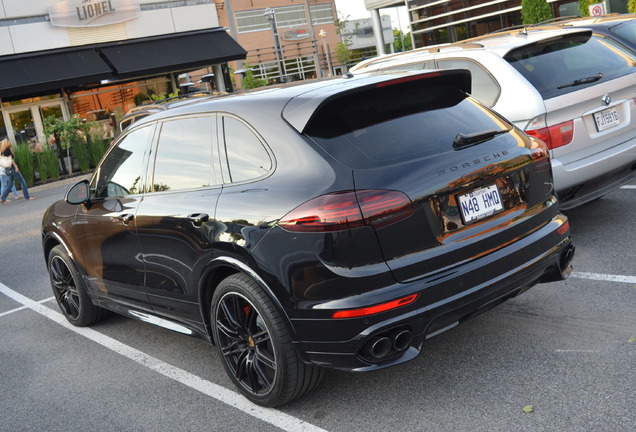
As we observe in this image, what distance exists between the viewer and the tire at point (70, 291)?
6.11 m

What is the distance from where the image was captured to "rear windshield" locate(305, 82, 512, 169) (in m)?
3.74

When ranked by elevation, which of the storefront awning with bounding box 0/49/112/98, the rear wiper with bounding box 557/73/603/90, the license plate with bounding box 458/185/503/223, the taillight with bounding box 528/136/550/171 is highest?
the storefront awning with bounding box 0/49/112/98

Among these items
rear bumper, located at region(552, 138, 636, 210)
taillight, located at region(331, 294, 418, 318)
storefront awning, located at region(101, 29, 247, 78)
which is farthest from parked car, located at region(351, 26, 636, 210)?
storefront awning, located at region(101, 29, 247, 78)

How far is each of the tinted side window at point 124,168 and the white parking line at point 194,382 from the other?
47.8 inches

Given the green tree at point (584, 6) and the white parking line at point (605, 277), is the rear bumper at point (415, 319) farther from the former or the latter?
the green tree at point (584, 6)

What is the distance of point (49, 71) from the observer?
87.9 ft

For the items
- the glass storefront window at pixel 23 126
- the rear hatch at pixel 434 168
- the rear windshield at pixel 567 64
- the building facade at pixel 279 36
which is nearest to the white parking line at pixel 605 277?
the rear hatch at pixel 434 168

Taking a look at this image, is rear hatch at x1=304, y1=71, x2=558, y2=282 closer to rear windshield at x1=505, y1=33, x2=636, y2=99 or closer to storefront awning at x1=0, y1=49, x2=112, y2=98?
rear windshield at x1=505, y1=33, x2=636, y2=99

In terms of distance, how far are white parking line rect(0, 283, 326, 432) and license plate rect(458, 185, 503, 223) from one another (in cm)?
138

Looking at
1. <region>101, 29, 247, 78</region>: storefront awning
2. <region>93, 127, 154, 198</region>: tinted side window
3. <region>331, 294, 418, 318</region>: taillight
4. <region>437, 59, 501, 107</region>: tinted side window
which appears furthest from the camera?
<region>101, 29, 247, 78</region>: storefront awning

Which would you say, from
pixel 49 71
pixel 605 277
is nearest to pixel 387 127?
pixel 605 277

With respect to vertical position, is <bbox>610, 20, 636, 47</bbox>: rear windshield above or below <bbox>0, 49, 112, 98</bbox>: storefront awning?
below

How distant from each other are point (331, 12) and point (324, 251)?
242 ft

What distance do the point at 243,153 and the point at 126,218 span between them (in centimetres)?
129
